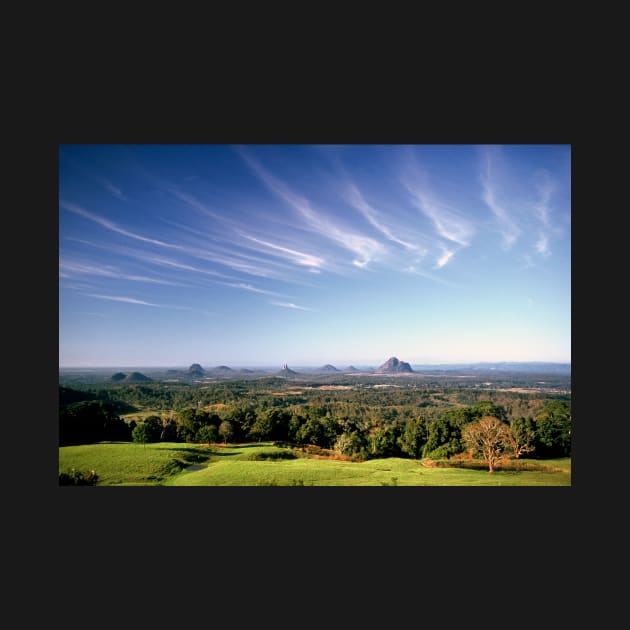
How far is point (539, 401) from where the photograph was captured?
12078mm

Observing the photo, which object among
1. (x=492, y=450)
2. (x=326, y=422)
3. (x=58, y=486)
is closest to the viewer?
(x=58, y=486)

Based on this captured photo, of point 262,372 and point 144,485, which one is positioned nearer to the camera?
point 144,485

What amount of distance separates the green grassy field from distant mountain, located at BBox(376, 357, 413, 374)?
4.35 meters

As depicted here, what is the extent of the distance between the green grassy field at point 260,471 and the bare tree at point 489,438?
579mm

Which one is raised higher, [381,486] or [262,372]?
[262,372]

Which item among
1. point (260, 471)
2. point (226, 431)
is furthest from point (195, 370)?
point (260, 471)

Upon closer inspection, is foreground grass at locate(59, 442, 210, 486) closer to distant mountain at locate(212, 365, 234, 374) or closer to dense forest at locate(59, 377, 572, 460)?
dense forest at locate(59, 377, 572, 460)

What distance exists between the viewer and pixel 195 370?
1556 cm

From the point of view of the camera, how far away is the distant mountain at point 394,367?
14263 mm

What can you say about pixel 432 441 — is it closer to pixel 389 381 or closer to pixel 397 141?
pixel 389 381

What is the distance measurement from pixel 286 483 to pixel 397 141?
11.1 metres

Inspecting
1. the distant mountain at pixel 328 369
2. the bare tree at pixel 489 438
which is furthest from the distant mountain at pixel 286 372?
the bare tree at pixel 489 438

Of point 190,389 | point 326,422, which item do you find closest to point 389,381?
point 326,422

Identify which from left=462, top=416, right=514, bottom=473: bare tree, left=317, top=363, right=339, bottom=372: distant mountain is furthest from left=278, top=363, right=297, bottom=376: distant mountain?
left=462, top=416, right=514, bottom=473: bare tree
